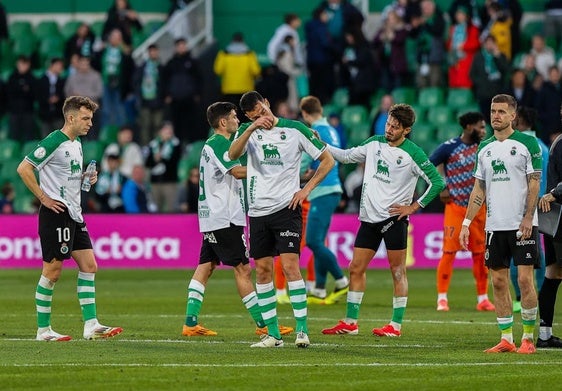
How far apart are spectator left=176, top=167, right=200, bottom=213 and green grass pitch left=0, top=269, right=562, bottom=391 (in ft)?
27.5

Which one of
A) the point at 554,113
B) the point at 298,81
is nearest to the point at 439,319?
the point at 554,113

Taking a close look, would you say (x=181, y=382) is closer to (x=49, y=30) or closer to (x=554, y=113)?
(x=554, y=113)

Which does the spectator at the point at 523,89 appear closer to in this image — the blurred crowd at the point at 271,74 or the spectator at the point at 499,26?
the blurred crowd at the point at 271,74

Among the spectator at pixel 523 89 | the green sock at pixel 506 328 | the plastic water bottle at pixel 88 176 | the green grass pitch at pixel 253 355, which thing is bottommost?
the green grass pitch at pixel 253 355

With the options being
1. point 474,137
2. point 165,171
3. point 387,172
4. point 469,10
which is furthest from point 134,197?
point 387,172

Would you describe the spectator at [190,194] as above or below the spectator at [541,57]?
below

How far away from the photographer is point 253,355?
511 inches

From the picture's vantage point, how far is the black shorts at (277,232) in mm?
13820

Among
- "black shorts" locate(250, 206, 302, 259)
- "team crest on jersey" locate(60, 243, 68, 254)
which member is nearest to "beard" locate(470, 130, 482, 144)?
"black shorts" locate(250, 206, 302, 259)

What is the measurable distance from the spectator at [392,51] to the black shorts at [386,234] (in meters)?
15.4

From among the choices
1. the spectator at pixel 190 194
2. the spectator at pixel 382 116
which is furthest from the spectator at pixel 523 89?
the spectator at pixel 190 194

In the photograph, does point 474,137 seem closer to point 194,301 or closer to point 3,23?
point 194,301

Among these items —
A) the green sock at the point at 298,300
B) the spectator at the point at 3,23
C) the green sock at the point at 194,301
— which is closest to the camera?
the green sock at the point at 298,300

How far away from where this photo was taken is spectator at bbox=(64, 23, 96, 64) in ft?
104
